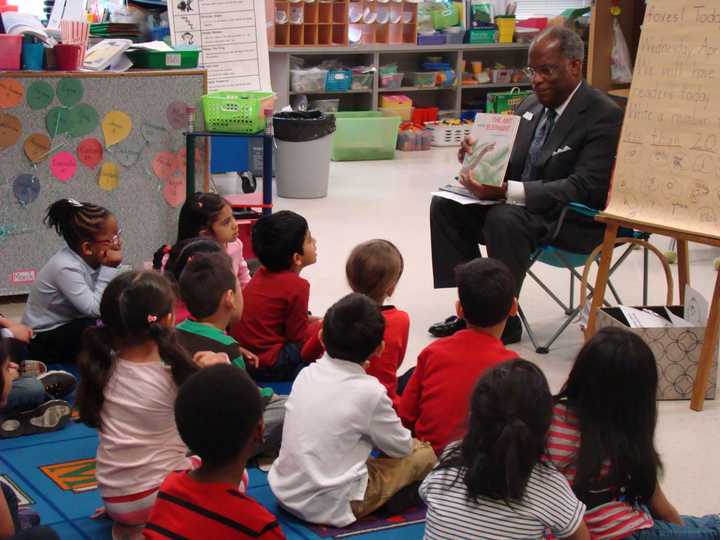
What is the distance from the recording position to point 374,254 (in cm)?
317

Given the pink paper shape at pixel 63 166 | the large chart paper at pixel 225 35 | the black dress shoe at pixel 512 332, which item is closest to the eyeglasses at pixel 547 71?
the black dress shoe at pixel 512 332

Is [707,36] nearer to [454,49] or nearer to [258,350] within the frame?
[258,350]

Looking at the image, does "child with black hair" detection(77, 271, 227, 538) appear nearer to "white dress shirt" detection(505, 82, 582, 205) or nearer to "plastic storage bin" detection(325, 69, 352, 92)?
"white dress shirt" detection(505, 82, 582, 205)

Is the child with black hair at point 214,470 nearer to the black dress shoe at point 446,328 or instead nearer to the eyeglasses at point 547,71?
the black dress shoe at point 446,328

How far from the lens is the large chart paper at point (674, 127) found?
11.5 ft

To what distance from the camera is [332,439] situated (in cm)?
249

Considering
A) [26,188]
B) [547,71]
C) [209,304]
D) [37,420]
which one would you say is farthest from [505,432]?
[26,188]

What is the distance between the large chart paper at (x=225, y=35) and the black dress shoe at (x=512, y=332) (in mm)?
2179

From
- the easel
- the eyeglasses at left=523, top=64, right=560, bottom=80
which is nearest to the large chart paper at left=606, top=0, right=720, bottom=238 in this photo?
the easel

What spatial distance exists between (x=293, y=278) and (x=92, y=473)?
93 cm

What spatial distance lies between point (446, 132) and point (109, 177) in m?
4.90

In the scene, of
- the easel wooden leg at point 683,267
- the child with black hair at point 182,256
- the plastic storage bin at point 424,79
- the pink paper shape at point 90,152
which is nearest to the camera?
the child with black hair at point 182,256

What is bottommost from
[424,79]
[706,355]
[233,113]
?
[706,355]

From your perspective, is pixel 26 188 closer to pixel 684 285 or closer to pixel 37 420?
pixel 37 420
